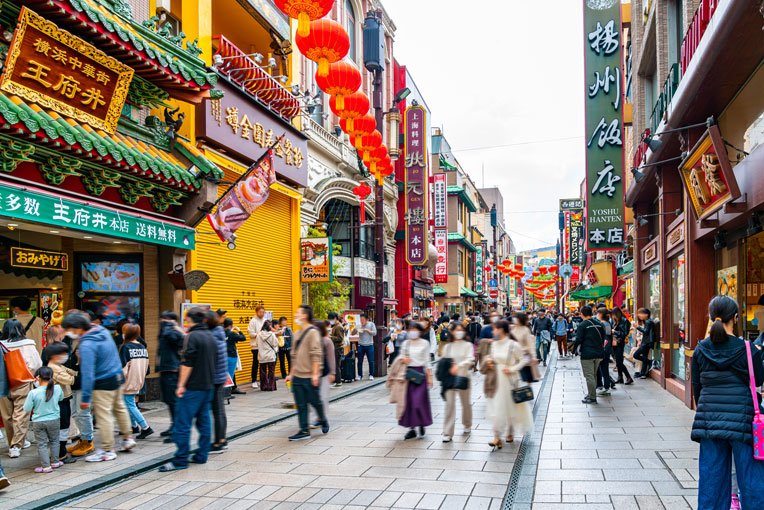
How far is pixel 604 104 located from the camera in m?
19.6

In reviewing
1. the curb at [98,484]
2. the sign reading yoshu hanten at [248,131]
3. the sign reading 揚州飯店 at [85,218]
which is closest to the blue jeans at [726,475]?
the curb at [98,484]

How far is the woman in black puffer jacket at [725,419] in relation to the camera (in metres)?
4.95

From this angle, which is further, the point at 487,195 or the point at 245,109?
the point at 487,195

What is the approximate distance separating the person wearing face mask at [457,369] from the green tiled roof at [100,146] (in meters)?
5.75

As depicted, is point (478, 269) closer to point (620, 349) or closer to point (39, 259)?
point (620, 349)

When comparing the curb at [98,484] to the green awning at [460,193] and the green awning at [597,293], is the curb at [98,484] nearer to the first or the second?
the green awning at [597,293]

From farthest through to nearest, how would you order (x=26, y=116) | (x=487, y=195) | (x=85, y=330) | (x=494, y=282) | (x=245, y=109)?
(x=487, y=195), (x=494, y=282), (x=245, y=109), (x=26, y=116), (x=85, y=330)

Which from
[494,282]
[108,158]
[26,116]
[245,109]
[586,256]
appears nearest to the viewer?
[26,116]

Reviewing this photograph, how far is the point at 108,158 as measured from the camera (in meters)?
9.72

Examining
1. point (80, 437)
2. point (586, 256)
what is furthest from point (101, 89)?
point (586, 256)

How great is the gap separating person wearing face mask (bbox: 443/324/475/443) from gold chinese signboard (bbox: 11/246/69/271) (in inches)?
278

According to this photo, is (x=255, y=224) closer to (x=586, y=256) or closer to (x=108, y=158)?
(x=108, y=158)

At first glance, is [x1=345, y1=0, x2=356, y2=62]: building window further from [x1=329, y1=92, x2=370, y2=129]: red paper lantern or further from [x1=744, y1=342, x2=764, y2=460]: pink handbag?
[x1=744, y1=342, x2=764, y2=460]: pink handbag

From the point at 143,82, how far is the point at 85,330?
205 inches
